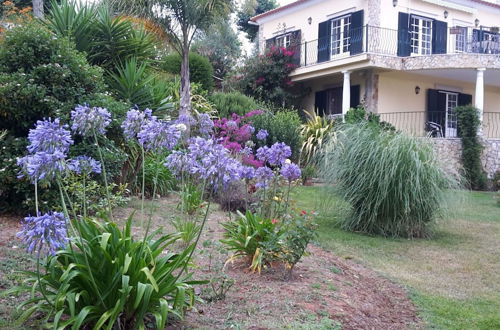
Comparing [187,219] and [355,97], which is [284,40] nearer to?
[355,97]

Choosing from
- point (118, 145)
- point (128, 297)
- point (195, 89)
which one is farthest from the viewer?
point (195, 89)

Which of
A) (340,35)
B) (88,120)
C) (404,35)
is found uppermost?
(340,35)

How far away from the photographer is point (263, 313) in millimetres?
3871

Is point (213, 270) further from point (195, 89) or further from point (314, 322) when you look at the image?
point (195, 89)

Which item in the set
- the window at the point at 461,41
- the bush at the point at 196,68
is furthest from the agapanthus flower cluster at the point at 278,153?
the window at the point at 461,41

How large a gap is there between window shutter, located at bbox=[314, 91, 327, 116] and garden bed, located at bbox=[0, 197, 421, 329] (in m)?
16.3

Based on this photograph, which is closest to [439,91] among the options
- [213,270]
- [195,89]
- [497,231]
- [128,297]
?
[195,89]

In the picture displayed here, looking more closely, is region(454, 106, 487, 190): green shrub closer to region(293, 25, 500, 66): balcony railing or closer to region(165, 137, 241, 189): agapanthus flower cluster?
region(293, 25, 500, 66): balcony railing

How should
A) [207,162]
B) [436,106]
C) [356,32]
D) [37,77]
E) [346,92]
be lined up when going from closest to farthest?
[207,162]
[37,77]
[346,92]
[356,32]
[436,106]

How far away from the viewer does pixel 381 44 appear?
19.2 m

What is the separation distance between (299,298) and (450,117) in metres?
18.7

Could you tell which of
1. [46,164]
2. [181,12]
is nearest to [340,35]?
[181,12]

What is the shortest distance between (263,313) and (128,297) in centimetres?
114

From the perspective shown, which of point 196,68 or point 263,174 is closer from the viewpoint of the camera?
point 263,174
